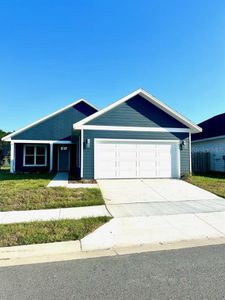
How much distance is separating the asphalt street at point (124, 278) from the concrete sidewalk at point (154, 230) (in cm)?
71

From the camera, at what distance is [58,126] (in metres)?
21.9

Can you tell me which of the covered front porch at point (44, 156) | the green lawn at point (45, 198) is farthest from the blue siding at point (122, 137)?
the covered front porch at point (44, 156)

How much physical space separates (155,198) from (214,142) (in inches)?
494

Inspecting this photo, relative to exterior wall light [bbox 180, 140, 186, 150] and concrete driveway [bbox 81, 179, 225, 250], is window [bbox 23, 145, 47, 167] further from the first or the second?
exterior wall light [bbox 180, 140, 186, 150]

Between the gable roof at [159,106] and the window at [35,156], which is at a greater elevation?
the gable roof at [159,106]

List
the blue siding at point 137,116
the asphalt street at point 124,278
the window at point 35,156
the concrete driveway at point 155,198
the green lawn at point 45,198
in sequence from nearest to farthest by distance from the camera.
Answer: the asphalt street at point 124,278
the concrete driveway at point 155,198
the green lawn at point 45,198
the blue siding at point 137,116
the window at point 35,156

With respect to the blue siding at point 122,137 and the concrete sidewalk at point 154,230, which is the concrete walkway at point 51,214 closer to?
the concrete sidewalk at point 154,230

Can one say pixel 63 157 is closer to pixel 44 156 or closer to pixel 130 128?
pixel 44 156

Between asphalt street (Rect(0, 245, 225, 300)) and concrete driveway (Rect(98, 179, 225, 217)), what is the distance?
3027 millimetres

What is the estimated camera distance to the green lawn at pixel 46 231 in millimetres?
5363

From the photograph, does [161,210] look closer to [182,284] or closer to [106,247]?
[106,247]

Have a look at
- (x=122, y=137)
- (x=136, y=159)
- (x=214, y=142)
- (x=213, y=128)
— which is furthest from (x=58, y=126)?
(x=213, y=128)

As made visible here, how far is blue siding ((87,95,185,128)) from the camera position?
14516mm

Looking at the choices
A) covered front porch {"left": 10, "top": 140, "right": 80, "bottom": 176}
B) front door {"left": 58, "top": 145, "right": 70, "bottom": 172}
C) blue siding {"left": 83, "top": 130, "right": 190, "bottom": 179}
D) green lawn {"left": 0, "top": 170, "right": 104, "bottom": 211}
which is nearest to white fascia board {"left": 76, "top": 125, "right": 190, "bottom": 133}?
blue siding {"left": 83, "top": 130, "right": 190, "bottom": 179}
